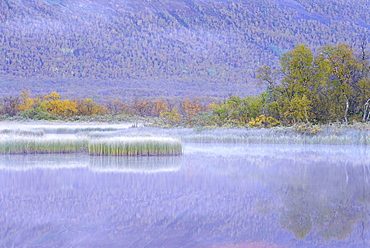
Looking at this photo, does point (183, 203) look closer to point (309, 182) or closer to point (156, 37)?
point (309, 182)

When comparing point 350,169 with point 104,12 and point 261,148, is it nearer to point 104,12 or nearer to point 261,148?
point 261,148

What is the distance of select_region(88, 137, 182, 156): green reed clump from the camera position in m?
15.5

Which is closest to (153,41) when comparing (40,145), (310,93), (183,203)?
(310,93)

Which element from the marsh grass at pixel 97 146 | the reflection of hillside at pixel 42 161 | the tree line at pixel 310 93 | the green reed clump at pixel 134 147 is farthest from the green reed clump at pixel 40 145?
the tree line at pixel 310 93

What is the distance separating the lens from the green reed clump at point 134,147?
15.5 meters

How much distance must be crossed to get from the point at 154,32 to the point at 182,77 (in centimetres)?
1749

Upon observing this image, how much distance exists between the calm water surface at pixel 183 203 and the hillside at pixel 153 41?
5772 centimetres

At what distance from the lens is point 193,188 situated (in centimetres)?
998

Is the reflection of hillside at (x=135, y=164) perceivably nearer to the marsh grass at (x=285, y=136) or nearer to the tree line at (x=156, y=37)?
the marsh grass at (x=285, y=136)

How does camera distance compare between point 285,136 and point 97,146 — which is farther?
point 285,136

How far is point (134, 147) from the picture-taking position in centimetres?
1552

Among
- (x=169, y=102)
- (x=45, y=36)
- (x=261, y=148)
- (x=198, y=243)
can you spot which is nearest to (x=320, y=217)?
(x=198, y=243)

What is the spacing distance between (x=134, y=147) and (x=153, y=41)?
79.1 m

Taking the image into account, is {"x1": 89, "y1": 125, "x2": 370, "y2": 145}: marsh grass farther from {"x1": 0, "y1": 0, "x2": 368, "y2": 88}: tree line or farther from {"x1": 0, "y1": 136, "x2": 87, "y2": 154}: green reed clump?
{"x1": 0, "y1": 0, "x2": 368, "y2": 88}: tree line
